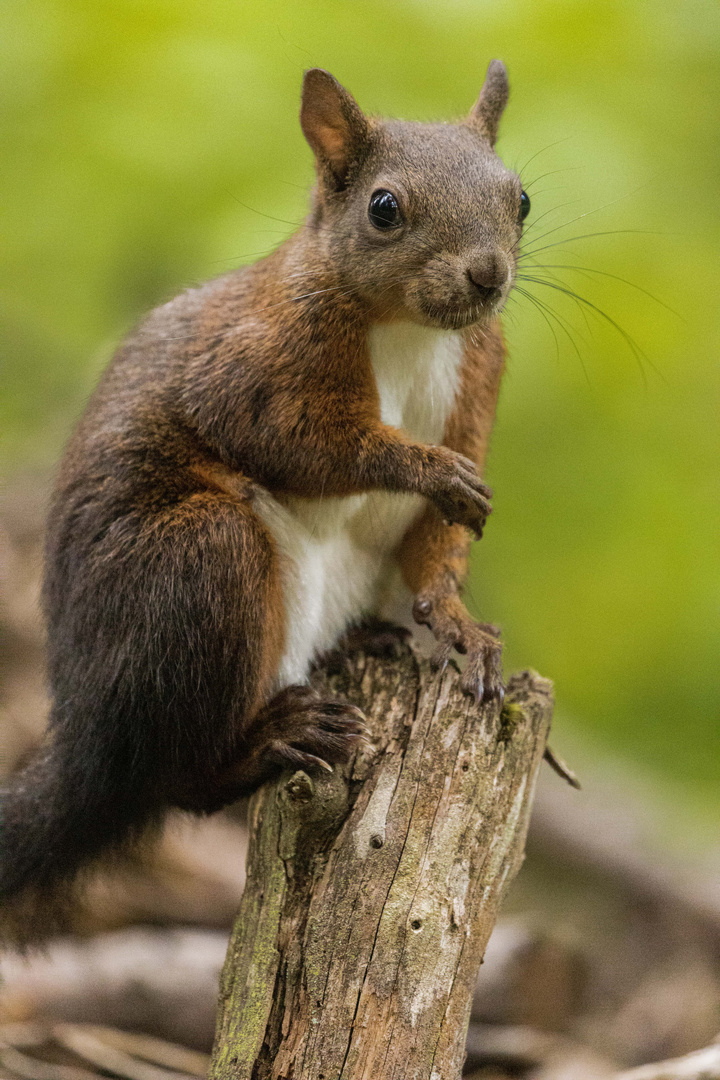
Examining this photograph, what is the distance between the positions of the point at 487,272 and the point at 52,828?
1.76m

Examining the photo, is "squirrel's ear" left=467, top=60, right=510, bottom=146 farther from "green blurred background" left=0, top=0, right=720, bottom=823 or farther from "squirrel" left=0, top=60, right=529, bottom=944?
"green blurred background" left=0, top=0, right=720, bottom=823

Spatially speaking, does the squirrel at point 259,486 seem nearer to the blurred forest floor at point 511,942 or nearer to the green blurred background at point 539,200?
the blurred forest floor at point 511,942

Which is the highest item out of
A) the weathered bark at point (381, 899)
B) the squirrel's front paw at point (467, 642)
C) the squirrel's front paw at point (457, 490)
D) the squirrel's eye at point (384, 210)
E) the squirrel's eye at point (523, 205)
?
the squirrel's eye at point (523, 205)

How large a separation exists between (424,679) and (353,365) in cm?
83

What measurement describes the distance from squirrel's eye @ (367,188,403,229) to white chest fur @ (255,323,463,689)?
268mm

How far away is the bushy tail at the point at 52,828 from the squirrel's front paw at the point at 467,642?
89cm

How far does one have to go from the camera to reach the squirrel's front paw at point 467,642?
2.38m

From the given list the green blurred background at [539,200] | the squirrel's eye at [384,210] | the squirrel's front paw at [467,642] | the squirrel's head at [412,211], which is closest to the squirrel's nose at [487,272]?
the squirrel's head at [412,211]

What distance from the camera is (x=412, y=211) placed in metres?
2.29

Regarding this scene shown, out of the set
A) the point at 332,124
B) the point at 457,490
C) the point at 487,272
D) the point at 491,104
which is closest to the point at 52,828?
the point at 457,490

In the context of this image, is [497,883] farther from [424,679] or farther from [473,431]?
[473,431]

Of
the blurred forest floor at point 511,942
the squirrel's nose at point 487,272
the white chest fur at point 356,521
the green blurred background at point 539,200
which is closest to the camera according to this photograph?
the squirrel's nose at point 487,272

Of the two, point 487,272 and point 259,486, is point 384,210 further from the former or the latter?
point 259,486

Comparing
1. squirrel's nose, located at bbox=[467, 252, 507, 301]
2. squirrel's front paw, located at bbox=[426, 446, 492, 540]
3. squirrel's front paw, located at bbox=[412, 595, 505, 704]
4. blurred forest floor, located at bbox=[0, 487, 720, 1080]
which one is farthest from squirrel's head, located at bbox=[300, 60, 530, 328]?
blurred forest floor, located at bbox=[0, 487, 720, 1080]
